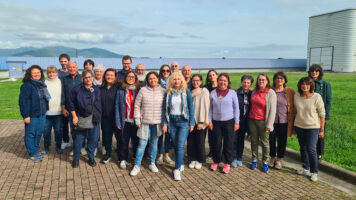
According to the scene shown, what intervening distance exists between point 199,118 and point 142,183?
5.32 ft

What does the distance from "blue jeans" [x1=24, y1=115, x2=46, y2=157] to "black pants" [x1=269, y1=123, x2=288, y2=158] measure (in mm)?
4922

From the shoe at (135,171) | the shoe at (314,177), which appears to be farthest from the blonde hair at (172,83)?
the shoe at (314,177)

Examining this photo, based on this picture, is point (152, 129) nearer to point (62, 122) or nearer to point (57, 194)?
point (57, 194)

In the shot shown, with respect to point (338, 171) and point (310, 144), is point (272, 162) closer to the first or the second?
point (310, 144)

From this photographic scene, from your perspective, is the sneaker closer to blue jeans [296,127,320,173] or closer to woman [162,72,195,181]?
woman [162,72,195,181]

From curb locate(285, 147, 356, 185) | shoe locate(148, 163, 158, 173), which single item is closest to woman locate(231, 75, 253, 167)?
shoe locate(148, 163, 158, 173)

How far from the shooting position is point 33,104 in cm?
528

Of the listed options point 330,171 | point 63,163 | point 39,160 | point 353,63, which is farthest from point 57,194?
point 353,63

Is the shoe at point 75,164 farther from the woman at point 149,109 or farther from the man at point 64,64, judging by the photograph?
the man at point 64,64

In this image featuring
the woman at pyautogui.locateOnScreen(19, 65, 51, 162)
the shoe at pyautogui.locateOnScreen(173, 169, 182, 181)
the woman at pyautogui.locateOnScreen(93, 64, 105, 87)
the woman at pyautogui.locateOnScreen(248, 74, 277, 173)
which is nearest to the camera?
the shoe at pyautogui.locateOnScreen(173, 169, 182, 181)

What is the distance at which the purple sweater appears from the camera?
494 cm

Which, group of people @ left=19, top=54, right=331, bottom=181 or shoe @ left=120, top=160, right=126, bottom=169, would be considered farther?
shoe @ left=120, top=160, right=126, bottom=169

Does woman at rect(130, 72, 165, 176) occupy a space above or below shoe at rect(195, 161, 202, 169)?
above

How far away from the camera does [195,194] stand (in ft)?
13.7
